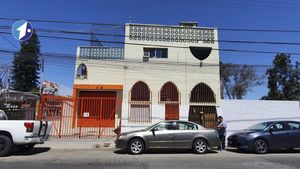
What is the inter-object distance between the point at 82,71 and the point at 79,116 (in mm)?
6234

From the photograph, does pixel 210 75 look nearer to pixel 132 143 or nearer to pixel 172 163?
pixel 132 143

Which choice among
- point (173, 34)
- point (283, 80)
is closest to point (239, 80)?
point (283, 80)

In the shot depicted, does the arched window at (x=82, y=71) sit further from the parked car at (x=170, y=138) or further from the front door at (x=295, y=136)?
the front door at (x=295, y=136)

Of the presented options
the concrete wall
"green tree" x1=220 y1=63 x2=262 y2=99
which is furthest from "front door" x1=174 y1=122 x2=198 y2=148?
"green tree" x1=220 y1=63 x2=262 y2=99

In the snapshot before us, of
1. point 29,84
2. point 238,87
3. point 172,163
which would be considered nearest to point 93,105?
point 172,163

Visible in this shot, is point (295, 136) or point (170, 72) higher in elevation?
point (170, 72)

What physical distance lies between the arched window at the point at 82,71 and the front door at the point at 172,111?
762 cm

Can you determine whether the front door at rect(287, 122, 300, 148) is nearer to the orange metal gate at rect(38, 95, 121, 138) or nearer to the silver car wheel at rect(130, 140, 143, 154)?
the silver car wheel at rect(130, 140, 143, 154)

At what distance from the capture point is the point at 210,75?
21219 millimetres

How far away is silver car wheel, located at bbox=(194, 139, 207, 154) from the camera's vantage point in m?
13.2

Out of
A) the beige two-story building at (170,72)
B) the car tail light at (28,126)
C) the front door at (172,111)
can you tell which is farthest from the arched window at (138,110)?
the car tail light at (28,126)

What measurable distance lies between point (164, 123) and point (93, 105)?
23.5ft

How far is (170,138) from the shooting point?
13.1m

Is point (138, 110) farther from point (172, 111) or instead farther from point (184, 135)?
point (184, 135)
